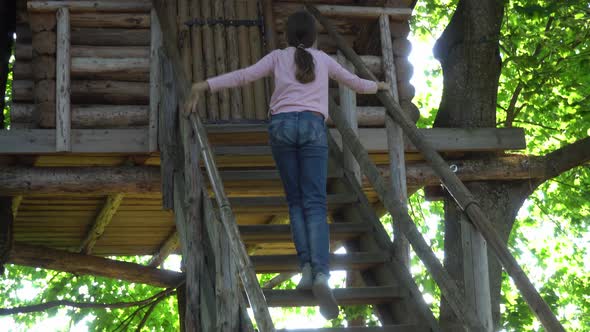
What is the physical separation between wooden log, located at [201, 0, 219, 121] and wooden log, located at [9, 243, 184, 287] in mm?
3136

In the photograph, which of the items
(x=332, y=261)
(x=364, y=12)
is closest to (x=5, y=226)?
(x=364, y=12)

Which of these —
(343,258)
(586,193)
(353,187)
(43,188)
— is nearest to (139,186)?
(43,188)

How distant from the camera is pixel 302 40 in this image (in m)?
6.13

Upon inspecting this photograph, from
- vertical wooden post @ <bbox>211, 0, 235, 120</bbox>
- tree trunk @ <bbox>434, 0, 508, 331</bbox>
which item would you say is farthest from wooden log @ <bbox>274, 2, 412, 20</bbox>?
vertical wooden post @ <bbox>211, 0, 235, 120</bbox>

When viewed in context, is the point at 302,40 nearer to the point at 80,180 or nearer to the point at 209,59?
the point at 209,59

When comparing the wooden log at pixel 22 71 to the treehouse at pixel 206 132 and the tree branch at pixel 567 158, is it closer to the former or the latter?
the treehouse at pixel 206 132

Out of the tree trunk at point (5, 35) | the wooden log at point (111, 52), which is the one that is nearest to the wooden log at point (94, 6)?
the wooden log at point (111, 52)

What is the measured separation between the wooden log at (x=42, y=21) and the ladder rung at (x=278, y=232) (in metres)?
3.12

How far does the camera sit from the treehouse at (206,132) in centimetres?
695

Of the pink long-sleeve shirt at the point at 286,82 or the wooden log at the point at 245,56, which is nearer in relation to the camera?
the pink long-sleeve shirt at the point at 286,82

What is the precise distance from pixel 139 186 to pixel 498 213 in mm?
3433

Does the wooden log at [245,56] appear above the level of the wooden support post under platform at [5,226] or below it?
above

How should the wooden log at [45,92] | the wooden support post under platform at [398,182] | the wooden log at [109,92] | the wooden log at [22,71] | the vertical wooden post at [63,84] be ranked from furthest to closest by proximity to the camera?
the wooden log at [22,71] < the wooden log at [109,92] < the wooden log at [45,92] < the vertical wooden post at [63,84] < the wooden support post under platform at [398,182]

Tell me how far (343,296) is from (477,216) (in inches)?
57.3
